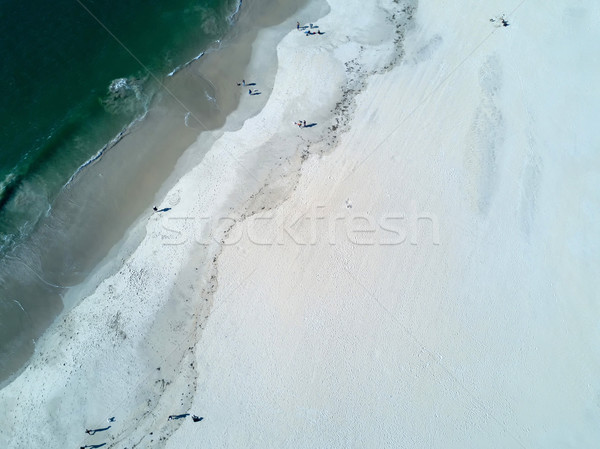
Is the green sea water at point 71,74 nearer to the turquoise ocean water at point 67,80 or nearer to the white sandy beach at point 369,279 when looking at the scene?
the turquoise ocean water at point 67,80

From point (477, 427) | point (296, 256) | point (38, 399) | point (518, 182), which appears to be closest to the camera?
point (477, 427)

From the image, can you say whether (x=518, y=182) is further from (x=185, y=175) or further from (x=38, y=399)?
(x=38, y=399)

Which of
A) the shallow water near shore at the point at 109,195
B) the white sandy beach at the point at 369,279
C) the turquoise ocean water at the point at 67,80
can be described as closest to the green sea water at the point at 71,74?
the turquoise ocean water at the point at 67,80

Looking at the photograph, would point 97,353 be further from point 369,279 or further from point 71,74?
point 71,74

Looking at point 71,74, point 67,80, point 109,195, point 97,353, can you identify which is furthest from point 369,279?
point 71,74

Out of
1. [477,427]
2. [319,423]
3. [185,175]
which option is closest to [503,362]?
[477,427]
